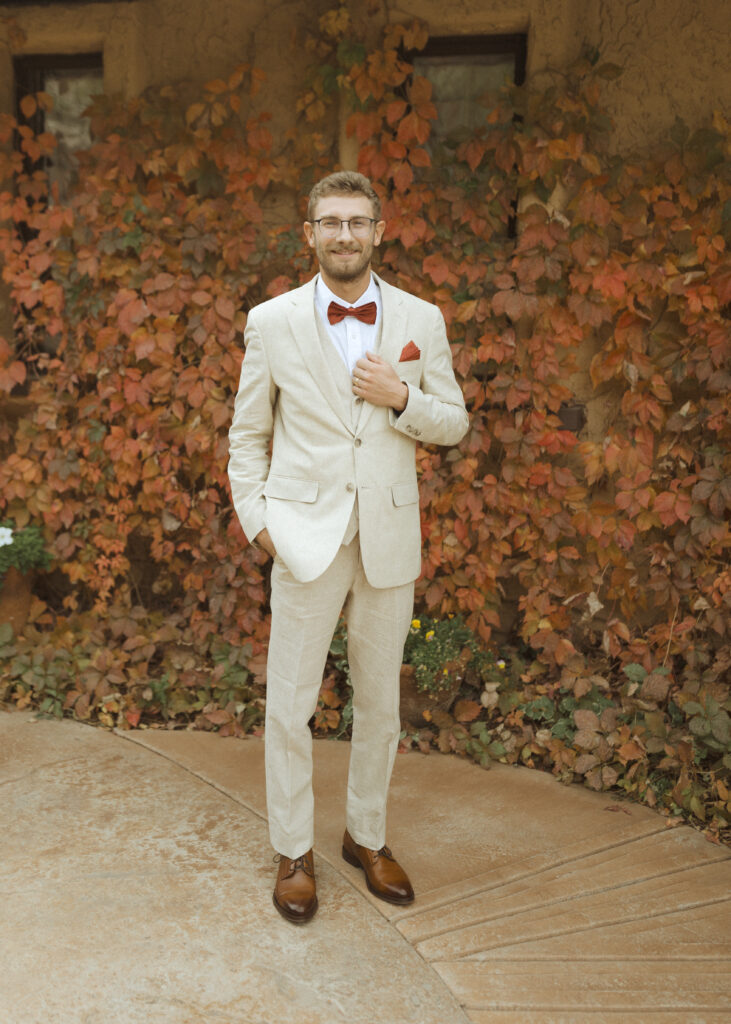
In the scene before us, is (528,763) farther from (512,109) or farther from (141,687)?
(512,109)

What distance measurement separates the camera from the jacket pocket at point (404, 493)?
7.58 ft

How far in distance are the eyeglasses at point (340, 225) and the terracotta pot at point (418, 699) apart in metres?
1.91

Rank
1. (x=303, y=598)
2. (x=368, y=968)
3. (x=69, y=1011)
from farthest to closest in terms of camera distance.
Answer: (x=303, y=598), (x=368, y=968), (x=69, y=1011)

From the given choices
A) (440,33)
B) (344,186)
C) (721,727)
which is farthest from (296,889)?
(440,33)

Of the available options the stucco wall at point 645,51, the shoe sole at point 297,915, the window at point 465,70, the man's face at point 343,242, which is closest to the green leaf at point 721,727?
the shoe sole at point 297,915

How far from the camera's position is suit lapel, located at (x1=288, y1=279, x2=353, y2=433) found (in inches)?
88.0

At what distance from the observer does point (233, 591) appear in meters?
3.92

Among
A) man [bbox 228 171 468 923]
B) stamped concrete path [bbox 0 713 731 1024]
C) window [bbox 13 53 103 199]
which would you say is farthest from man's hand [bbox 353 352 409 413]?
window [bbox 13 53 103 199]

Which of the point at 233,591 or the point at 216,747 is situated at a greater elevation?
the point at 233,591

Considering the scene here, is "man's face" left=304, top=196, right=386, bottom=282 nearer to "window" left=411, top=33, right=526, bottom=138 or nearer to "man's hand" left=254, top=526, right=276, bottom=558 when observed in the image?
"man's hand" left=254, top=526, right=276, bottom=558

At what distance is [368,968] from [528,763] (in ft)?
4.40

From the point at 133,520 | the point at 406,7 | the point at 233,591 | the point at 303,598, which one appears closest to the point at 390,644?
the point at 303,598

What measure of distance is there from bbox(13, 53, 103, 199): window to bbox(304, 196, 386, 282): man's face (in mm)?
2660

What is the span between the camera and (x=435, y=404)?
232cm
